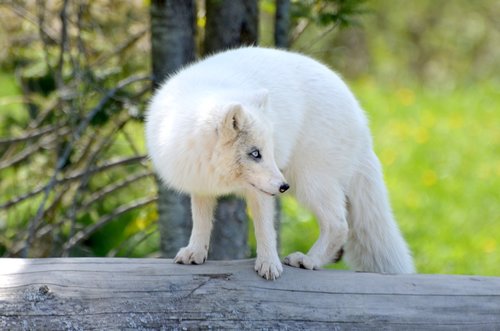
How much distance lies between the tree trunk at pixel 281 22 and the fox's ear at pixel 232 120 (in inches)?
62.1

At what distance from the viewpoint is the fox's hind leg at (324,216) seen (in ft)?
13.2

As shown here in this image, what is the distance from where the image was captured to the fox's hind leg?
4031 mm

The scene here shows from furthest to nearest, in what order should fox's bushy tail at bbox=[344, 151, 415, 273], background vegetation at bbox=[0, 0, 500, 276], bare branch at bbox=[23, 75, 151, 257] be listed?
1. background vegetation at bbox=[0, 0, 500, 276]
2. bare branch at bbox=[23, 75, 151, 257]
3. fox's bushy tail at bbox=[344, 151, 415, 273]

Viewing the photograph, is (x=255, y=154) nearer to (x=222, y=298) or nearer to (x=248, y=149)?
(x=248, y=149)

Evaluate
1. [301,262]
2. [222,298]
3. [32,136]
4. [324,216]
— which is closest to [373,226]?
[324,216]

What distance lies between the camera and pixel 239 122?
11.6 feet

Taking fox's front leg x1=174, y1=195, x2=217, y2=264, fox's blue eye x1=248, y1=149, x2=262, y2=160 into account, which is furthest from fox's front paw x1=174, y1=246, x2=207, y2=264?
fox's blue eye x1=248, y1=149, x2=262, y2=160

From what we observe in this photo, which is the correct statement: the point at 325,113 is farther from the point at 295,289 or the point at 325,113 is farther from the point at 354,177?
the point at 295,289

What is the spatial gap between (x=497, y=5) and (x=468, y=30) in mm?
653

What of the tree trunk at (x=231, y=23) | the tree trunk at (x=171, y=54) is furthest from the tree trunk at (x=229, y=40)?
the tree trunk at (x=171, y=54)

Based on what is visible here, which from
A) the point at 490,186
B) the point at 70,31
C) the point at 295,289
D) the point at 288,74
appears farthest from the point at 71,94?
the point at 490,186

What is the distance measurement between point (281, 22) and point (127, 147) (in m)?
2.99

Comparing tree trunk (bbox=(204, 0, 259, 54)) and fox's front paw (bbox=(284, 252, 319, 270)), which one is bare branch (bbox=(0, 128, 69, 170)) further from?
fox's front paw (bbox=(284, 252, 319, 270))

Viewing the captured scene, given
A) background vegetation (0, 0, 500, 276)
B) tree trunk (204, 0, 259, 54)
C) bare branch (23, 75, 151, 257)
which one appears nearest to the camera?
bare branch (23, 75, 151, 257)
